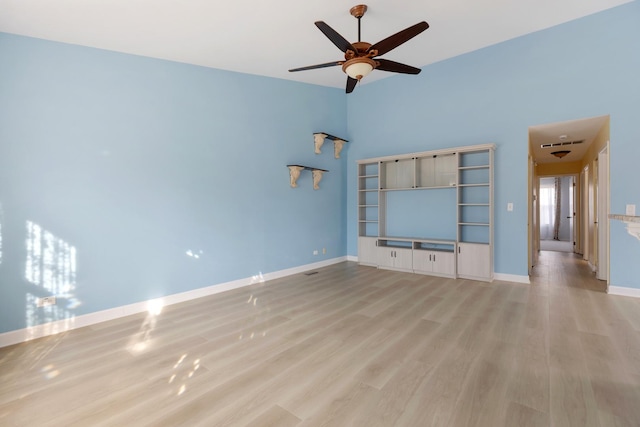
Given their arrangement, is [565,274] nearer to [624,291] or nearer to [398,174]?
[624,291]

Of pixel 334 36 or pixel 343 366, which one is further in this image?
pixel 334 36

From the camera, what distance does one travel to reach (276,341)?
271cm

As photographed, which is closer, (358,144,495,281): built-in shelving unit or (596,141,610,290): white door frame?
(596,141,610,290): white door frame

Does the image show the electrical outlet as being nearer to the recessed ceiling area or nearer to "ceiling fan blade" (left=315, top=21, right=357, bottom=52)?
"ceiling fan blade" (left=315, top=21, right=357, bottom=52)

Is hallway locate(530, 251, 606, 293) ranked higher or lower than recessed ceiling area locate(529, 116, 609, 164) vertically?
lower

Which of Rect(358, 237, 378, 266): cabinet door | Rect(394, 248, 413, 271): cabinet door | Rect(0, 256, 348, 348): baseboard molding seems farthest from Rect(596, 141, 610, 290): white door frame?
Rect(0, 256, 348, 348): baseboard molding

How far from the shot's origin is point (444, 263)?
496 cm

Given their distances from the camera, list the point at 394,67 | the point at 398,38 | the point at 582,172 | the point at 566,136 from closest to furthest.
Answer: the point at 398,38, the point at 394,67, the point at 566,136, the point at 582,172

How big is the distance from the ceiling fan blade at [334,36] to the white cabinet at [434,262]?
3.63 meters

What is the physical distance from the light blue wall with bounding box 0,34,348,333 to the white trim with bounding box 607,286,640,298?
15.7 feet

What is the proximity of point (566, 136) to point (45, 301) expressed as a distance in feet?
25.8

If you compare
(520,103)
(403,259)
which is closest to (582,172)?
(520,103)

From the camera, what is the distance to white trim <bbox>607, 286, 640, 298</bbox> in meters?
3.83

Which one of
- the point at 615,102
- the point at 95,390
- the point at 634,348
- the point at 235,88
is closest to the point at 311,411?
the point at 95,390
